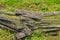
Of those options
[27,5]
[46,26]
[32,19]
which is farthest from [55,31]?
[27,5]

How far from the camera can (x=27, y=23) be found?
767 cm

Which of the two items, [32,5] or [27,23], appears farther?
[32,5]

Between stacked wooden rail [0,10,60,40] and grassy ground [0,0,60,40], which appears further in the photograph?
grassy ground [0,0,60,40]

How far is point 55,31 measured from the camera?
26.2 ft

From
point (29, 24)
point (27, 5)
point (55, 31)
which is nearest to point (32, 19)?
point (29, 24)

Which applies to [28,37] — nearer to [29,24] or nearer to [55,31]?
[29,24]

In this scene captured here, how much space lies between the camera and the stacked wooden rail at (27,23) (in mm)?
7578

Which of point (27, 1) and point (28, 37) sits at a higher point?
point (27, 1)

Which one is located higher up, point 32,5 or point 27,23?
point 32,5

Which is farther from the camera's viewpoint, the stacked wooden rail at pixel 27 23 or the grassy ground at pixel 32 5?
the grassy ground at pixel 32 5

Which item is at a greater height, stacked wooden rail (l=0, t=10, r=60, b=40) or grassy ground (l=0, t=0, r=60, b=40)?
grassy ground (l=0, t=0, r=60, b=40)

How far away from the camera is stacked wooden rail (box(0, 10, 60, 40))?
298 inches

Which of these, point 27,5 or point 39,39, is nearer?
point 39,39

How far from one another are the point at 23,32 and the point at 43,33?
0.69 meters
